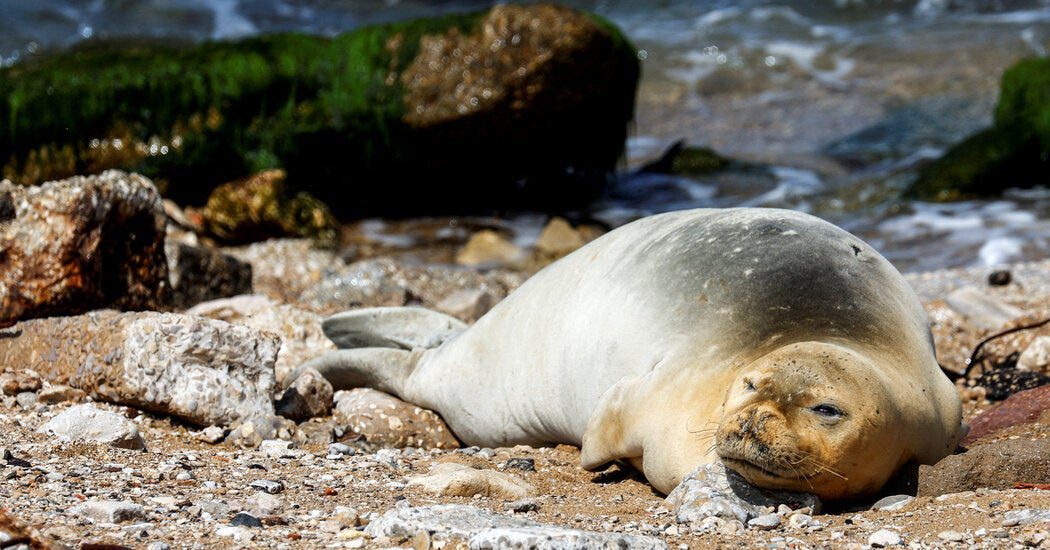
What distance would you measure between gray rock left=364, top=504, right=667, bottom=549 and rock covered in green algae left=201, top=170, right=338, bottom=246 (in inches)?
233

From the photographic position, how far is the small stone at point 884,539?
2691 mm

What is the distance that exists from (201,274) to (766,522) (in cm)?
397

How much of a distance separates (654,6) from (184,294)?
15.8m

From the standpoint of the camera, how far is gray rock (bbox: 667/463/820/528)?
2.94m

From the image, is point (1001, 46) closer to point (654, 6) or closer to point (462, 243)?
point (654, 6)

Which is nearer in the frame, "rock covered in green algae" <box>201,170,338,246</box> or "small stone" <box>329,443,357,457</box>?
"small stone" <box>329,443,357,457</box>

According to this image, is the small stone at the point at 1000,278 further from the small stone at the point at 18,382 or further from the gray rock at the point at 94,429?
the small stone at the point at 18,382

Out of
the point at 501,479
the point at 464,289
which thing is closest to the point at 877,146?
the point at 464,289

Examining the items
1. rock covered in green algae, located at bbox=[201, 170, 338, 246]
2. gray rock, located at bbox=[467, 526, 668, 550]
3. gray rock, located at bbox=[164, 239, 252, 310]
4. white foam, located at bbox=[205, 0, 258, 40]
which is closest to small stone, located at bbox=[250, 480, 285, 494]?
gray rock, located at bbox=[467, 526, 668, 550]

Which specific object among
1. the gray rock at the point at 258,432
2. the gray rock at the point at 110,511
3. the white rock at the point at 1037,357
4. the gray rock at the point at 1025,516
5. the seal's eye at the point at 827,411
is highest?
the gray rock at the point at 110,511

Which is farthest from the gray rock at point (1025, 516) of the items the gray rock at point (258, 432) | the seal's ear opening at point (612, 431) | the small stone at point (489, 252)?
the small stone at point (489, 252)

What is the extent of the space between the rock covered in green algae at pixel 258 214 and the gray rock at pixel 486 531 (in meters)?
5.91

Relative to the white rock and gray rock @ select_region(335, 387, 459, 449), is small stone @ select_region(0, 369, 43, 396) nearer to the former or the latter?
gray rock @ select_region(335, 387, 459, 449)

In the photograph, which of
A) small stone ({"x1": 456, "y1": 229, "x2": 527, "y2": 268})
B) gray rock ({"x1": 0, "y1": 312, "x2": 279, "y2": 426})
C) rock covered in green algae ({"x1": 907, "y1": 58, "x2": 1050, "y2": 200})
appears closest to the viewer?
gray rock ({"x1": 0, "y1": 312, "x2": 279, "y2": 426})
